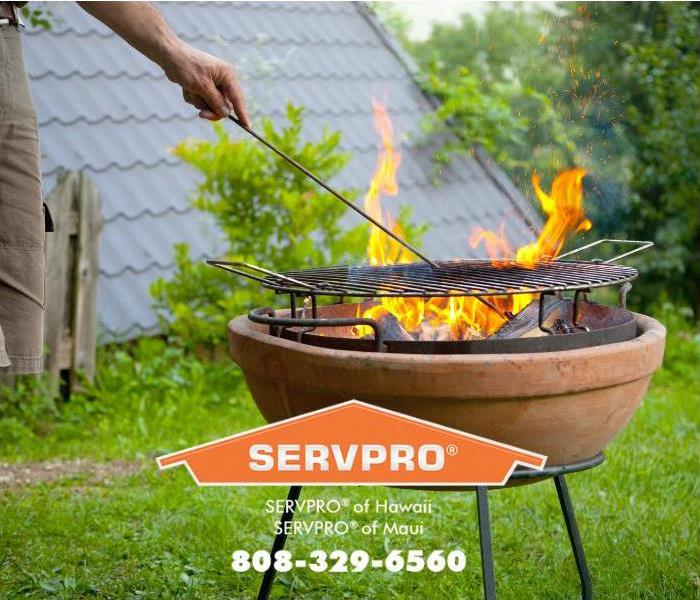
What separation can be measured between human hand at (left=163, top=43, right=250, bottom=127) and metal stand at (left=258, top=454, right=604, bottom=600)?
33.9 inches

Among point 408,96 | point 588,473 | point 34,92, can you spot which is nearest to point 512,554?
point 588,473

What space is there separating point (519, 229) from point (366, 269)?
11.4 feet

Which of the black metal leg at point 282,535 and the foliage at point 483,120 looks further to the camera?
the foliage at point 483,120

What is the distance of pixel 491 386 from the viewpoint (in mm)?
1759

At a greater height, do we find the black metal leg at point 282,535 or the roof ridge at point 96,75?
the roof ridge at point 96,75

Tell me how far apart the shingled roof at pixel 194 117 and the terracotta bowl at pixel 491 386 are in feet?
8.38

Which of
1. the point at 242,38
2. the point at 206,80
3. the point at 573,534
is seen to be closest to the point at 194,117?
the point at 242,38

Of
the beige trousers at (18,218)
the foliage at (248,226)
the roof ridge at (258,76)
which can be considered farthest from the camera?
the roof ridge at (258,76)

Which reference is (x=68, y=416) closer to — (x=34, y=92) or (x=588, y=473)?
(x=34, y=92)

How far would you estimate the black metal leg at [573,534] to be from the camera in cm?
223

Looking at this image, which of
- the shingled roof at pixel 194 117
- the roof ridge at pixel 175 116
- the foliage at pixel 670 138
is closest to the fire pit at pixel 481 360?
the shingled roof at pixel 194 117

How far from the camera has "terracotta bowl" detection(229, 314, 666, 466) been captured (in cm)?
176

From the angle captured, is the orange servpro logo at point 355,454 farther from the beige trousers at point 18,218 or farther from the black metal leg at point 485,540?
the beige trousers at point 18,218

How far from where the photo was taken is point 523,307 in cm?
231
